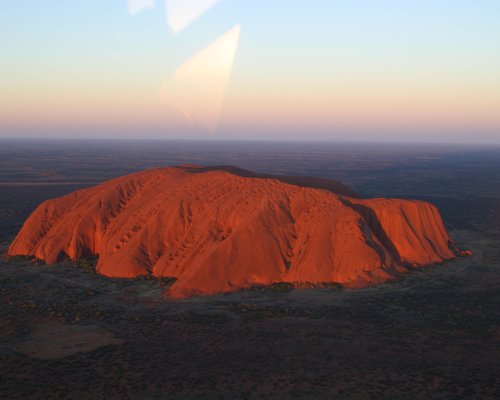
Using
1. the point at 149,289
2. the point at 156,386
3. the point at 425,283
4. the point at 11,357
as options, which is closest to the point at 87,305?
the point at 149,289

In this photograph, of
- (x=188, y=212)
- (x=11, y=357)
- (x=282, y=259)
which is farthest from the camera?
(x=188, y=212)

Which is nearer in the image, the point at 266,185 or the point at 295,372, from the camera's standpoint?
the point at 295,372

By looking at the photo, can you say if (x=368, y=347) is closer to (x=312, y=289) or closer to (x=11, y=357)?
(x=312, y=289)

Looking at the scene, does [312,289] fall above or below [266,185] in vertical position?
below

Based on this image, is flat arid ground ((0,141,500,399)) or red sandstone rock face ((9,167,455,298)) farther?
red sandstone rock face ((9,167,455,298))

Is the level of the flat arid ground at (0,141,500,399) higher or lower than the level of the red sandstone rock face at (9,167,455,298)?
lower

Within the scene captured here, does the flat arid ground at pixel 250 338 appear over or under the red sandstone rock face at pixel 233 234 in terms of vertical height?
under

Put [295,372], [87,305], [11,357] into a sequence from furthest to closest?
[87,305] → [11,357] → [295,372]
